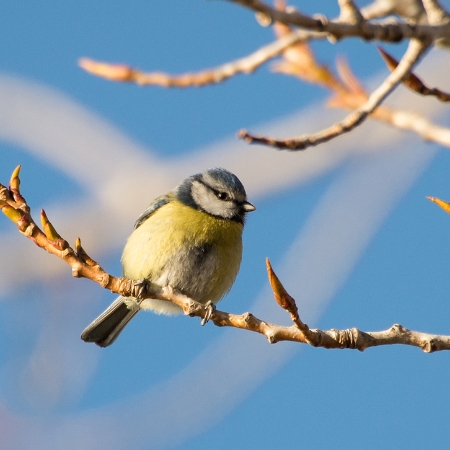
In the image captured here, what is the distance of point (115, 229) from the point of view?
18.6ft

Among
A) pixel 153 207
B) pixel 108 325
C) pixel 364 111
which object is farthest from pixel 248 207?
pixel 364 111

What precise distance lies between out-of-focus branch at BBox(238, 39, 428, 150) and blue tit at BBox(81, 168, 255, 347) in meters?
1.92

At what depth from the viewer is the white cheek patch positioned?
15.1 feet

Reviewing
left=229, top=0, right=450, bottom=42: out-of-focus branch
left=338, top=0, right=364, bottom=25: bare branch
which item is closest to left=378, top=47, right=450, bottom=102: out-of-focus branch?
left=229, top=0, right=450, bottom=42: out-of-focus branch

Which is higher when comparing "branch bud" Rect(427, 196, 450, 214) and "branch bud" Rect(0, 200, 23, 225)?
"branch bud" Rect(427, 196, 450, 214)

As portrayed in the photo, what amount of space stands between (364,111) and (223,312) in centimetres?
87

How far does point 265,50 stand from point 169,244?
1847 millimetres

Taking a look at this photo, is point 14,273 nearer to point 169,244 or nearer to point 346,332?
point 169,244

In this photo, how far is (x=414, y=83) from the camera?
2.45 metres

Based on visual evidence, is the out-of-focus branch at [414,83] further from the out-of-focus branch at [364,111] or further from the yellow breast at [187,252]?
the yellow breast at [187,252]

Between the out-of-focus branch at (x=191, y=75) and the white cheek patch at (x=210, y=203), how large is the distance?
5.19 feet

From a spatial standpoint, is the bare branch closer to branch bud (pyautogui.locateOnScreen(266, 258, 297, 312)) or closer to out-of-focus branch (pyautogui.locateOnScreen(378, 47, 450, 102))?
out-of-focus branch (pyautogui.locateOnScreen(378, 47, 450, 102))

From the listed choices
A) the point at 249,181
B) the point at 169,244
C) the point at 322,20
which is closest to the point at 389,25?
the point at 322,20

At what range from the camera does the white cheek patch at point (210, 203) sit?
15.1 ft
